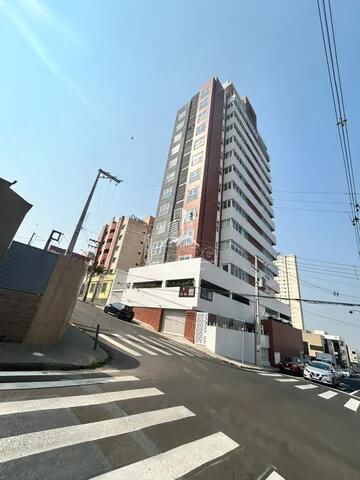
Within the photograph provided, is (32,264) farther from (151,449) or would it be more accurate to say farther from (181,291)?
(181,291)

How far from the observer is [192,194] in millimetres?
37281

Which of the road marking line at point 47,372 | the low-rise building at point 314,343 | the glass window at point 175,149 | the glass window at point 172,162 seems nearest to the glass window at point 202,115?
the glass window at point 175,149

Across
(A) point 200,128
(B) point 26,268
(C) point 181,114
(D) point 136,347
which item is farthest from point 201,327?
(C) point 181,114

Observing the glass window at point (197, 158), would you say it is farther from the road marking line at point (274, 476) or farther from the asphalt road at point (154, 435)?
the road marking line at point (274, 476)

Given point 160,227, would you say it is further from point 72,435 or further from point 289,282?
point 289,282

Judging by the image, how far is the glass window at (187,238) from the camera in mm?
33531

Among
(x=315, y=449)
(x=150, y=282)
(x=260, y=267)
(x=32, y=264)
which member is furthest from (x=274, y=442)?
(x=260, y=267)

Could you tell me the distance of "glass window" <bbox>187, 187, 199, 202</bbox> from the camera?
3668 cm

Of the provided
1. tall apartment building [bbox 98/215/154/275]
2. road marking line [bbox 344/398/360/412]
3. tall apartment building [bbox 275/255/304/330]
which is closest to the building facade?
tall apartment building [bbox 98/215/154/275]

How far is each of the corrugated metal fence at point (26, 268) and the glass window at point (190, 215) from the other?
2596 centimetres

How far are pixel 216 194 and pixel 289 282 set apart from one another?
62280 mm

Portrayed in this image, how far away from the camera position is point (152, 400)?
5.73 metres

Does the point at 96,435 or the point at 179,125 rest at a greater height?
the point at 179,125

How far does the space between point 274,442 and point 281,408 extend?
3280 millimetres
